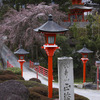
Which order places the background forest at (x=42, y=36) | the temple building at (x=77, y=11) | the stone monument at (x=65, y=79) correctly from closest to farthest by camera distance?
the stone monument at (x=65, y=79), the background forest at (x=42, y=36), the temple building at (x=77, y=11)

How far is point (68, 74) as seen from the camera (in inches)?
235

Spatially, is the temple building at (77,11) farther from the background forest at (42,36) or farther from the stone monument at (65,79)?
the stone monument at (65,79)

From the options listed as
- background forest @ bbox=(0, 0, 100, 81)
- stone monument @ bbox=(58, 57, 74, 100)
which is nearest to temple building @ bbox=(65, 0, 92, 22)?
background forest @ bbox=(0, 0, 100, 81)

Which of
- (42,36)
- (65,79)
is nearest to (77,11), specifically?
(42,36)

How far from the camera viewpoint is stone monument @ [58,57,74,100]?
5.93 m

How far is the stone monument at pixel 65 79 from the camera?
233 inches

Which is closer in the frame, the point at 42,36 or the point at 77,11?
the point at 42,36

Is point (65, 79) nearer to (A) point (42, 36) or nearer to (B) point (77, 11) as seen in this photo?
(A) point (42, 36)

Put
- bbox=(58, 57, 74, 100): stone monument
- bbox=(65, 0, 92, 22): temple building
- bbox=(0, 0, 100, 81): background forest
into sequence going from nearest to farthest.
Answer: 1. bbox=(58, 57, 74, 100): stone monument
2. bbox=(0, 0, 100, 81): background forest
3. bbox=(65, 0, 92, 22): temple building

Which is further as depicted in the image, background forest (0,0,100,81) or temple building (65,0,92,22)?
temple building (65,0,92,22)

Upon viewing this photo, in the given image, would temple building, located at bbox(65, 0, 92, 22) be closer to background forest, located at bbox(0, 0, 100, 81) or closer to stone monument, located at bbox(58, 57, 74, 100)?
background forest, located at bbox(0, 0, 100, 81)

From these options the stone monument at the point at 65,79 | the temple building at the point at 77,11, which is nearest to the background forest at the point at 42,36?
the temple building at the point at 77,11

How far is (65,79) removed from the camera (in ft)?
19.5

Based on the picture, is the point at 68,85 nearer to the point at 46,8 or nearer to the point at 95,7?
the point at 46,8
